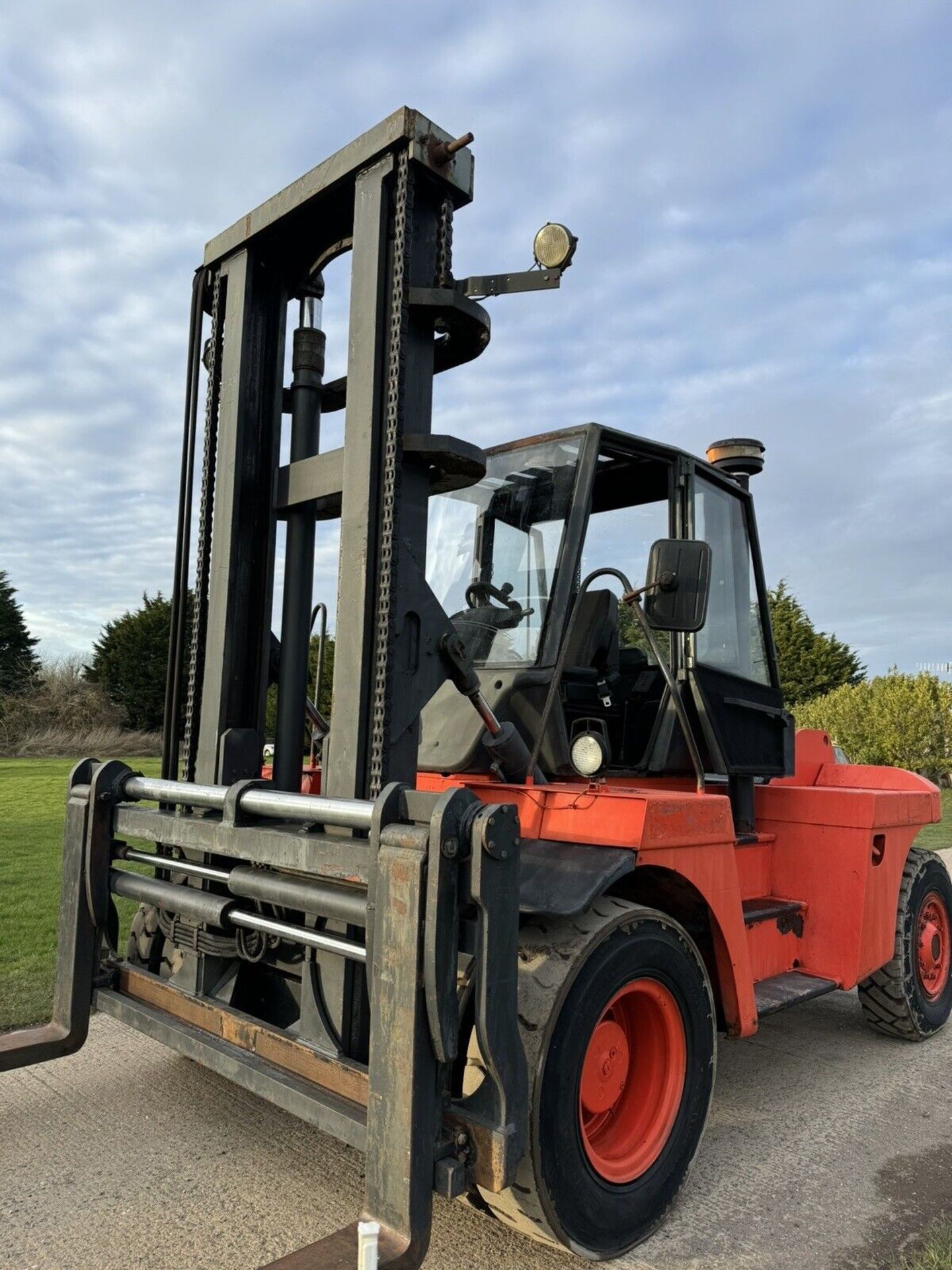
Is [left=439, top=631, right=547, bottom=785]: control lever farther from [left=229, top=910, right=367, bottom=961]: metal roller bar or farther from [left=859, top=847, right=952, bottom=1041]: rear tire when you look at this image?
[left=859, top=847, right=952, bottom=1041]: rear tire

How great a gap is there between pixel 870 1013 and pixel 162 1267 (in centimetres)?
376

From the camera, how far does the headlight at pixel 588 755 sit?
3406 millimetres

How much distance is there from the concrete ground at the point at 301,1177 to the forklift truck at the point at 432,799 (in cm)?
27

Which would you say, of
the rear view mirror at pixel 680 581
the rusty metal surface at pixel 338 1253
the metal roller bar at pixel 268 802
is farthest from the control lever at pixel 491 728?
the rusty metal surface at pixel 338 1253

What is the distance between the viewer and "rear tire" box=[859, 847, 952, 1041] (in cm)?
486

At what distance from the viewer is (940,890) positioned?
5.41 meters

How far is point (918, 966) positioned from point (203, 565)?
13.5 feet

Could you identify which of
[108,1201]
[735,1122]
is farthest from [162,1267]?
[735,1122]

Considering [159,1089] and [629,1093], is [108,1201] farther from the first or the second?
[629,1093]

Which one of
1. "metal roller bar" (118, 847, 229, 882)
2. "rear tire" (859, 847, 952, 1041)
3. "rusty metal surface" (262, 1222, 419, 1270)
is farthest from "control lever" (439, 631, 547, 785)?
"rear tire" (859, 847, 952, 1041)

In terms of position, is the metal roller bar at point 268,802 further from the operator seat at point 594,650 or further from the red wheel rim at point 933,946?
the red wheel rim at point 933,946

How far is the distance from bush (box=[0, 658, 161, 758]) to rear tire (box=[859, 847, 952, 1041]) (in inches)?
786

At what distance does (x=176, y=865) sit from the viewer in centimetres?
319

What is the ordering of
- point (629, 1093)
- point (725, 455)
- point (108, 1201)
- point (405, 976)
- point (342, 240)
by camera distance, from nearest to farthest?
1. point (405, 976)
2. point (108, 1201)
3. point (629, 1093)
4. point (342, 240)
5. point (725, 455)
